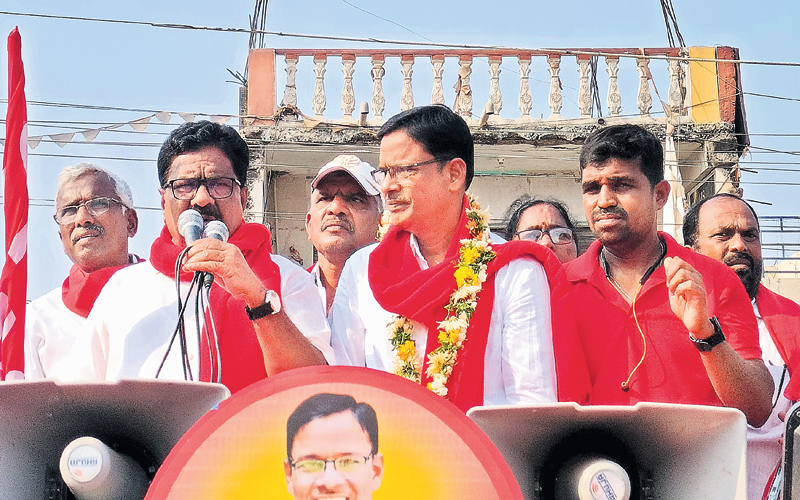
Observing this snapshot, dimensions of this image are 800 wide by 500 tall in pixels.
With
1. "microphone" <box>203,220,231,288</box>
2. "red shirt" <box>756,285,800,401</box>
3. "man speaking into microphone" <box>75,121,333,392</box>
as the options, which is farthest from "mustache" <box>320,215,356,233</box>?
"red shirt" <box>756,285,800,401</box>

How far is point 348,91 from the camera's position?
34.5 ft

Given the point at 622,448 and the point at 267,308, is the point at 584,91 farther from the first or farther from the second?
the point at 622,448

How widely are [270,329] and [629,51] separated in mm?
9645

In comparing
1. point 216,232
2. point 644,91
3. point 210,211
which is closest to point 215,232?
point 216,232

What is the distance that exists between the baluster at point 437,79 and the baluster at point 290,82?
1.59 m

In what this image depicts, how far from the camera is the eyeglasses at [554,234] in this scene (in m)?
3.71

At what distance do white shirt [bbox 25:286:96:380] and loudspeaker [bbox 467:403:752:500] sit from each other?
1.95 m

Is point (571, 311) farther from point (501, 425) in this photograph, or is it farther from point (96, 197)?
point (96, 197)

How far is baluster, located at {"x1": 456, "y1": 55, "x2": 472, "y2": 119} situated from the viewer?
34.7 feet

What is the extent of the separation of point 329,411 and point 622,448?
55cm

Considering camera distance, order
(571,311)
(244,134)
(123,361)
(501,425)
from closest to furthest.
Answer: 1. (501,425)
2. (123,361)
3. (571,311)
4. (244,134)

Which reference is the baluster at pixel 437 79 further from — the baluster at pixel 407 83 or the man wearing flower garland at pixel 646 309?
the man wearing flower garland at pixel 646 309

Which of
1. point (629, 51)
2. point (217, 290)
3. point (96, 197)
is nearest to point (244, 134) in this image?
point (629, 51)

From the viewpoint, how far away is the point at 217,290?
2.47m
